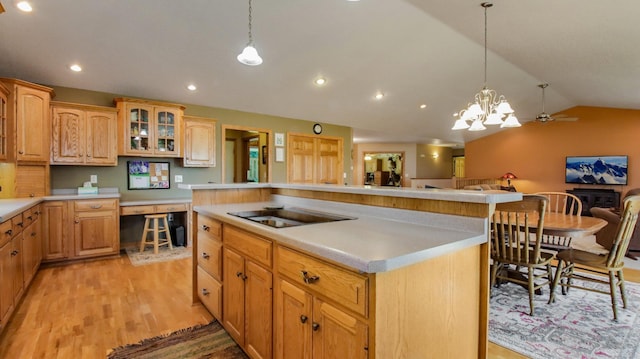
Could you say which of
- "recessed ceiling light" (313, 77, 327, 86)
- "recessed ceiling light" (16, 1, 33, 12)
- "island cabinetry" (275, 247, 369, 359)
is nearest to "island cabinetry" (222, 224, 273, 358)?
"island cabinetry" (275, 247, 369, 359)

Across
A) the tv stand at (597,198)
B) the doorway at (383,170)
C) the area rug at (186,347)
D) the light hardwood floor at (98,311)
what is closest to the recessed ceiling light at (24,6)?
the light hardwood floor at (98,311)

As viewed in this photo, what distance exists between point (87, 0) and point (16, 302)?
108 inches

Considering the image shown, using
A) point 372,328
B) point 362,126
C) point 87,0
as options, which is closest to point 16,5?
point 87,0

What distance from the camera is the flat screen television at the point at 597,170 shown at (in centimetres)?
725

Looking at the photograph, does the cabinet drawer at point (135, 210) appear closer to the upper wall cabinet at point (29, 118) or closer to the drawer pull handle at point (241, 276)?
the upper wall cabinet at point (29, 118)

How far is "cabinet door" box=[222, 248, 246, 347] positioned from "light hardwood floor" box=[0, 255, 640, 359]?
480mm

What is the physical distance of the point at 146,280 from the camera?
3518mm

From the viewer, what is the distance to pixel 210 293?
2537 mm

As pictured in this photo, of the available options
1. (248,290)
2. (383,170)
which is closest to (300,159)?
(248,290)

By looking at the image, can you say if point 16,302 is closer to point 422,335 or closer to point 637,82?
point 422,335

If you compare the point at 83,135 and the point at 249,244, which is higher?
the point at 83,135

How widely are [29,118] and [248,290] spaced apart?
12.7ft

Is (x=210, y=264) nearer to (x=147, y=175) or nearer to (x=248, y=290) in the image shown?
(x=248, y=290)

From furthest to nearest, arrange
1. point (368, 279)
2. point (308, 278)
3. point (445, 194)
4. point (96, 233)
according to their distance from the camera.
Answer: point (96, 233), point (445, 194), point (308, 278), point (368, 279)
